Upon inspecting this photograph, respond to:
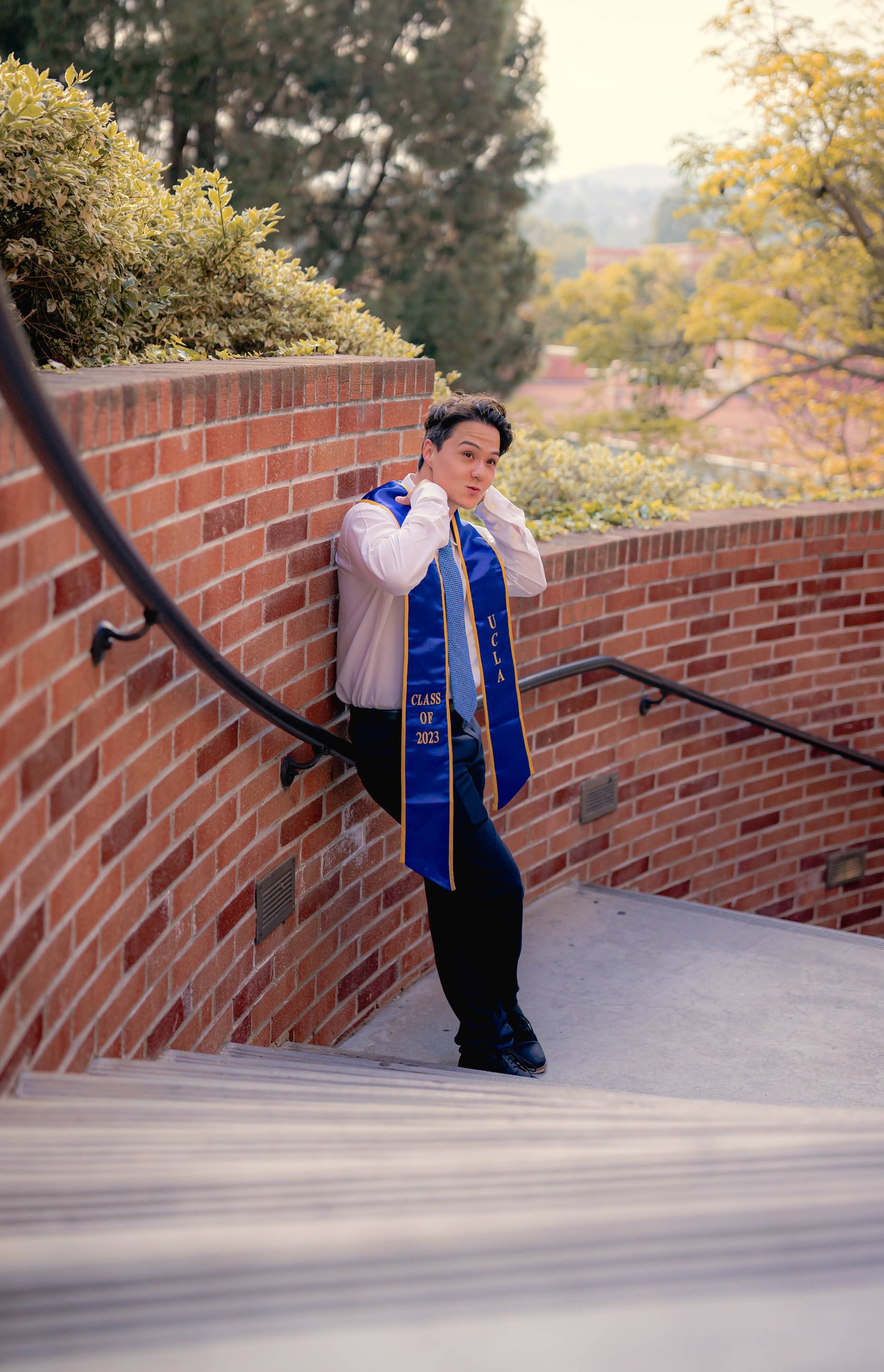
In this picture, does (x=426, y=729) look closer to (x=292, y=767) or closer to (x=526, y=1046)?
(x=292, y=767)

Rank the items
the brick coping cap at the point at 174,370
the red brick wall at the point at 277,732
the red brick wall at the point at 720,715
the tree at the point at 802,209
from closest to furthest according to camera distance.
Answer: the red brick wall at the point at 277,732 < the brick coping cap at the point at 174,370 < the red brick wall at the point at 720,715 < the tree at the point at 802,209

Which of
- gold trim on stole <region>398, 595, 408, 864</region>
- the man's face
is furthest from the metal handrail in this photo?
the man's face

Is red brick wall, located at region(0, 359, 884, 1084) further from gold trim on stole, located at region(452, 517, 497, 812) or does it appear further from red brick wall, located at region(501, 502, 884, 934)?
gold trim on stole, located at region(452, 517, 497, 812)

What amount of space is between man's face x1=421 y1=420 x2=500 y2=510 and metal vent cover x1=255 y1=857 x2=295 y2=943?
39.7 inches

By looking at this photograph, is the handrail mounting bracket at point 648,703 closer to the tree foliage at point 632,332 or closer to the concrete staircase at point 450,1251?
the concrete staircase at point 450,1251

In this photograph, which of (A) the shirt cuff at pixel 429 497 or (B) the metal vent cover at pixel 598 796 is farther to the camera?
(B) the metal vent cover at pixel 598 796

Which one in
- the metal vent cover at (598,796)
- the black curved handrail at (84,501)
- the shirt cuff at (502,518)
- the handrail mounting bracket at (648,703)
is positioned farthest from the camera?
the handrail mounting bracket at (648,703)

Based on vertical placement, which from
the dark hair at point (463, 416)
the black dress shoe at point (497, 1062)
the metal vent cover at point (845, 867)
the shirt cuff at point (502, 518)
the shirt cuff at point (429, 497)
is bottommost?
the metal vent cover at point (845, 867)

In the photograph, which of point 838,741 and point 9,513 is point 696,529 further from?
point 9,513

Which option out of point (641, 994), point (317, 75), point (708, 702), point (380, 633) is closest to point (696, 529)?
point (708, 702)

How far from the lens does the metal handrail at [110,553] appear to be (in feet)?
4.90

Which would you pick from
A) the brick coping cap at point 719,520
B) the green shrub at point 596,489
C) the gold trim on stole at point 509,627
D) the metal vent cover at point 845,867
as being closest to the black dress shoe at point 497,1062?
the gold trim on stole at point 509,627

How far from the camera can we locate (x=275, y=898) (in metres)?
2.96

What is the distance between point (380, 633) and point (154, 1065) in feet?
4.05
